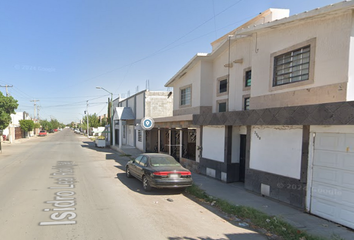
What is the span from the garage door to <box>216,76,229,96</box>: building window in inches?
255

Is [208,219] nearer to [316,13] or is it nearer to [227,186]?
[227,186]

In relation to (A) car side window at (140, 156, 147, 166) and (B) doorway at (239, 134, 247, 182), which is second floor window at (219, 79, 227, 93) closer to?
(B) doorway at (239, 134, 247, 182)

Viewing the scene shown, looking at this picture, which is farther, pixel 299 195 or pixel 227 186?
pixel 227 186

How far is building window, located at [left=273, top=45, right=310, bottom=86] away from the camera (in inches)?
296

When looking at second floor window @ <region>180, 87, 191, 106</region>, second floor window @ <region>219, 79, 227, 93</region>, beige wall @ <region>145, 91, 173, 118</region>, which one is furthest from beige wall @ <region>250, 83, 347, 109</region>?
beige wall @ <region>145, 91, 173, 118</region>

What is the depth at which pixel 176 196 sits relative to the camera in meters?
8.41

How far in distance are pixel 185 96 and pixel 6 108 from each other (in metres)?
27.6

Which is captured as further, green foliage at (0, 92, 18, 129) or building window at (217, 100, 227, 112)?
green foliage at (0, 92, 18, 129)

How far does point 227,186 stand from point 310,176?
3.89 meters

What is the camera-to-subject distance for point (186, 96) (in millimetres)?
15945

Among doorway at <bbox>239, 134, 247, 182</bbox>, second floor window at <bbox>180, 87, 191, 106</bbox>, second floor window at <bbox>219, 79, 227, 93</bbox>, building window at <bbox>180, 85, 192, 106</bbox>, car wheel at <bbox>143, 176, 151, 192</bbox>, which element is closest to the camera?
Result: car wheel at <bbox>143, 176, 151, 192</bbox>

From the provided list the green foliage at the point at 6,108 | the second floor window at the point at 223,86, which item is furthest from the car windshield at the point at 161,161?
the green foliage at the point at 6,108

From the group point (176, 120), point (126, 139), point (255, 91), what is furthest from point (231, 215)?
point (126, 139)

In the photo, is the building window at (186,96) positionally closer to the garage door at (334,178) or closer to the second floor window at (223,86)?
the second floor window at (223,86)
